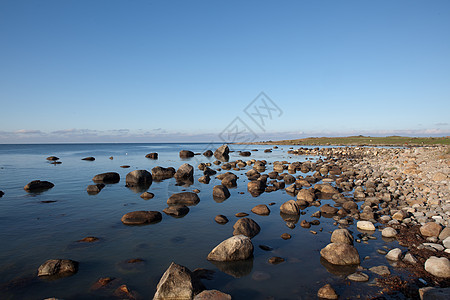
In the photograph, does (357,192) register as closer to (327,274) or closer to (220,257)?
(327,274)

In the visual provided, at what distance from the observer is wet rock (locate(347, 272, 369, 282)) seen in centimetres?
725

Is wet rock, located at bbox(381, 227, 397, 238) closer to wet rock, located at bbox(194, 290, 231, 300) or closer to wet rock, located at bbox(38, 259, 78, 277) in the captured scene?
wet rock, located at bbox(194, 290, 231, 300)

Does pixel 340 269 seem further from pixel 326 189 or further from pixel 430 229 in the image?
pixel 326 189

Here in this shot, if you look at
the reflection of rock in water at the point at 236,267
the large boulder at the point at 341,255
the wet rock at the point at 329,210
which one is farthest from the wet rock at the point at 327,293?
the wet rock at the point at 329,210

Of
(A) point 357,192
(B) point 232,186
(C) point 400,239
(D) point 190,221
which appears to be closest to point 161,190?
(B) point 232,186

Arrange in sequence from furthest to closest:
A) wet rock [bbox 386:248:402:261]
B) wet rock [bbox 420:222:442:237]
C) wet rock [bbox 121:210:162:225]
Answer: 1. wet rock [bbox 121:210:162:225]
2. wet rock [bbox 420:222:442:237]
3. wet rock [bbox 386:248:402:261]

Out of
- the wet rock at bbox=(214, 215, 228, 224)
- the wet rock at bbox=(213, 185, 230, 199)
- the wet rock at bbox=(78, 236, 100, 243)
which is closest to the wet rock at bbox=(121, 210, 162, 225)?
the wet rock at bbox=(78, 236, 100, 243)

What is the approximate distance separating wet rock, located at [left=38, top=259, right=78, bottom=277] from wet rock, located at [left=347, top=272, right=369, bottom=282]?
8590 mm

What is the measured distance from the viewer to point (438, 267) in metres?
7.29

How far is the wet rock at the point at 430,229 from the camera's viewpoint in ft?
32.3

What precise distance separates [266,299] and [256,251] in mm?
2786

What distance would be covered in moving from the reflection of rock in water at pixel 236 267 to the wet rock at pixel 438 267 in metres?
5.34

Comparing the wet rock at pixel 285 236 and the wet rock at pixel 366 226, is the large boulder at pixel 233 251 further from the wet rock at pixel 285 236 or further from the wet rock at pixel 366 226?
the wet rock at pixel 366 226

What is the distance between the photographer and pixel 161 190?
21078mm
